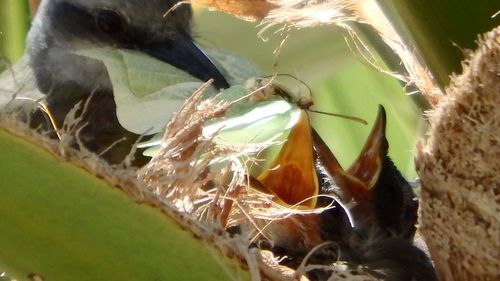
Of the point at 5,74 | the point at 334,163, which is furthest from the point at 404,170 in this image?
the point at 5,74

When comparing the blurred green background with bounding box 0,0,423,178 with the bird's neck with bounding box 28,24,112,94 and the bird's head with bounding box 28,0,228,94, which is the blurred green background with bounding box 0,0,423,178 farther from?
the bird's neck with bounding box 28,24,112,94

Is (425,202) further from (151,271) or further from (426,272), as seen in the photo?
(426,272)

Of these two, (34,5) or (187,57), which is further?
(34,5)

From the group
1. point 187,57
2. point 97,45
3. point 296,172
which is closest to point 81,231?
point 296,172

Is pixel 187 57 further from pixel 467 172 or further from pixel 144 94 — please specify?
pixel 467 172

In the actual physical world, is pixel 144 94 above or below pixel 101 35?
above

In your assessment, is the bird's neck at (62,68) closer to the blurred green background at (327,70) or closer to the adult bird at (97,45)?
the adult bird at (97,45)
